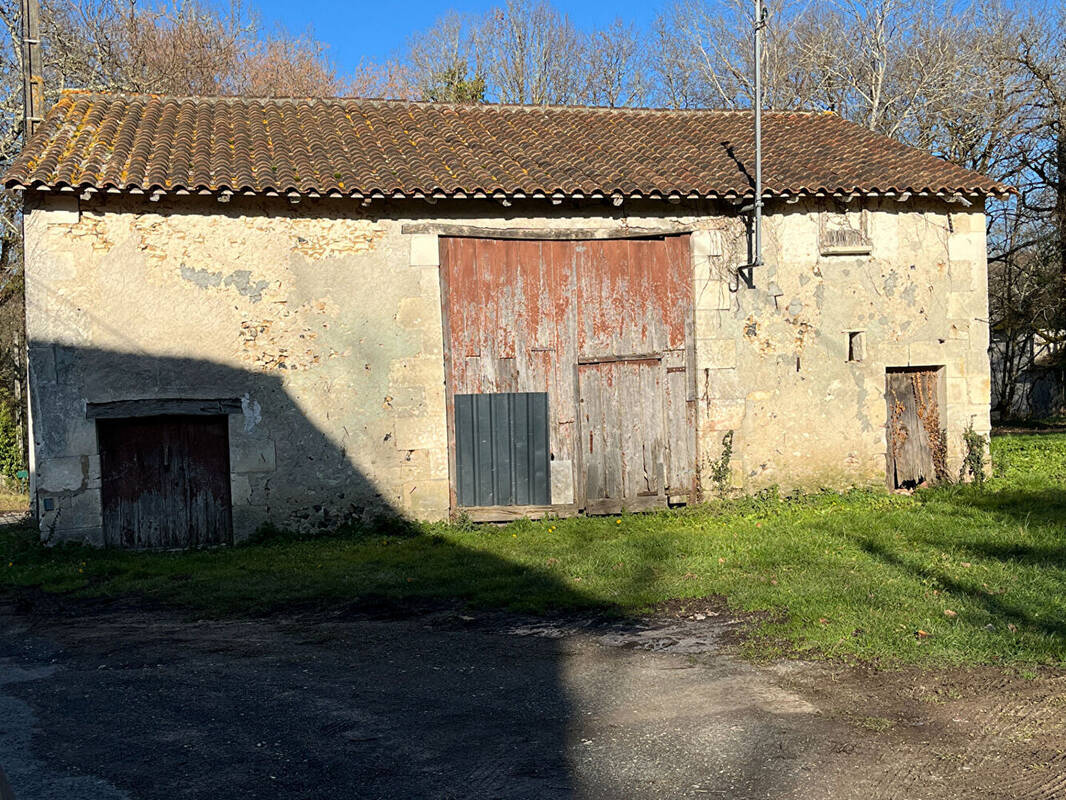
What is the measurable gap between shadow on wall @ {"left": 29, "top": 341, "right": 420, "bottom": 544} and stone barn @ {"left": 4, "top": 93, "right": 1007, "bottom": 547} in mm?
25

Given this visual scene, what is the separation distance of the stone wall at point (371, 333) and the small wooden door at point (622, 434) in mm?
612

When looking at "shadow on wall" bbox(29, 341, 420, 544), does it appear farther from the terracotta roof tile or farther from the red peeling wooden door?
the terracotta roof tile

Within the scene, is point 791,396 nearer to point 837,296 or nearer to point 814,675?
point 837,296

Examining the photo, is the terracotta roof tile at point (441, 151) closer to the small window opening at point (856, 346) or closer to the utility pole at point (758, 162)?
the utility pole at point (758, 162)

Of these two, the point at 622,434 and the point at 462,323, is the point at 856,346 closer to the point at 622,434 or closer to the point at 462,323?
the point at 622,434

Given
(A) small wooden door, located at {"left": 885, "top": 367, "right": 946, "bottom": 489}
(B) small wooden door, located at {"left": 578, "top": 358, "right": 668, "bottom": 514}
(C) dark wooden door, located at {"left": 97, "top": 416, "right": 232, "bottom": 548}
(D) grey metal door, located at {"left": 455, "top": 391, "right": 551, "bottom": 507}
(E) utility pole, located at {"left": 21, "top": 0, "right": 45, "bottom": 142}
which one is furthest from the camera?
(E) utility pole, located at {"left": 21, "top": 0, "right": 45, "bottom": 142}

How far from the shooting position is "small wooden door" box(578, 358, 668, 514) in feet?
38.1

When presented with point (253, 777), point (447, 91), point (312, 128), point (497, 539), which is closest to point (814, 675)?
point (253, 777)

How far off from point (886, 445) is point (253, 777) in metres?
9.69

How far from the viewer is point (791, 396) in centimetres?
1195

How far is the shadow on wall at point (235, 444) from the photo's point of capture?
10344mm

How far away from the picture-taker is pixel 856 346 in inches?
475

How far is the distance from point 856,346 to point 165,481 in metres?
8.23

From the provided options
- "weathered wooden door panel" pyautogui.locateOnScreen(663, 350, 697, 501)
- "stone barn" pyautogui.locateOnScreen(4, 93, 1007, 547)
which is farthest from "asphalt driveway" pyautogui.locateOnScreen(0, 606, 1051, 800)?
"weathered wooden door panel" pyautogui.locateOnScreen(663, 350, 697, 501)
